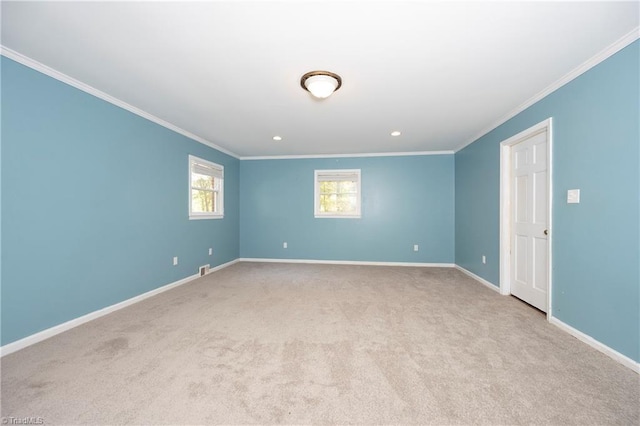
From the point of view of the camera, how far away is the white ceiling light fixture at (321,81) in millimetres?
2334

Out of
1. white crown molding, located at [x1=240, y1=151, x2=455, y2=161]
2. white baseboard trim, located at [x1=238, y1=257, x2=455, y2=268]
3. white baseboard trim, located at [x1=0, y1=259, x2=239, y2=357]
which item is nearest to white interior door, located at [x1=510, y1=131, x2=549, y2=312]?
white baseboard trim, located at [x1=238, y1=257, x2=455, y2=268]

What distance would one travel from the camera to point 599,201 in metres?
2.12

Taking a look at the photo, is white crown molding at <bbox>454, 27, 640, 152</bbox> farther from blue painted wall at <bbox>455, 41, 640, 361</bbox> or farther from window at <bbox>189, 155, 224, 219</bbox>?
window at <bbox>189, 155, 224, 219</bbox>

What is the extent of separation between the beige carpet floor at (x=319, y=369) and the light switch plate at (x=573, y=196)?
120 cm

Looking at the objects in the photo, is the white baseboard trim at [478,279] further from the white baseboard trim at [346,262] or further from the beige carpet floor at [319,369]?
the beige carpet floor at [319,369]

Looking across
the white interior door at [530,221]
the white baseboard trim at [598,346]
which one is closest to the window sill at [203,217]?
the white interior door at [530,221]

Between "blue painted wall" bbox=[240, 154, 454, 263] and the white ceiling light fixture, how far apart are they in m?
3.35

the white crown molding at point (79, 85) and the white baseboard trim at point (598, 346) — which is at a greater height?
the white crown molding at point (79, 85)

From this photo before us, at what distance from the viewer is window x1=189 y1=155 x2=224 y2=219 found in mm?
4434

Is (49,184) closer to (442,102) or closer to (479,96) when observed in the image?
(442,102)

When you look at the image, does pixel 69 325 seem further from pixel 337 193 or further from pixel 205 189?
pixel 337 193

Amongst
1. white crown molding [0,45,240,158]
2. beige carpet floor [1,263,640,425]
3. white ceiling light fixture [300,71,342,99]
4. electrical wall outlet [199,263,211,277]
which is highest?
white crown molding [0,45,240,158]

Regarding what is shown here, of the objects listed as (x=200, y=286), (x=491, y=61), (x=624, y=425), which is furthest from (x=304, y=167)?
(x=624, y=425)

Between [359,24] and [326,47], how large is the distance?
321 mm
